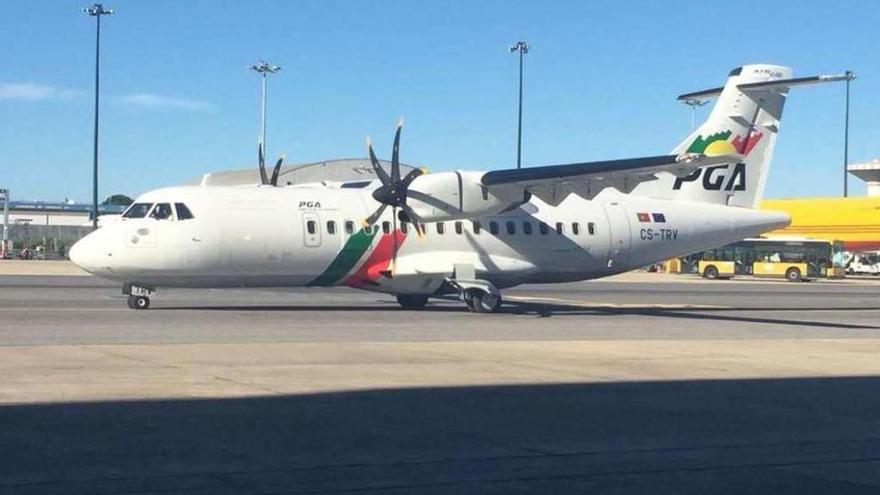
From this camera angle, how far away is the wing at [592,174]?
27.0 m

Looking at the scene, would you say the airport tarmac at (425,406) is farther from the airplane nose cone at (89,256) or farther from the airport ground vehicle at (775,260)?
the airport ground vehicle at (775,260)

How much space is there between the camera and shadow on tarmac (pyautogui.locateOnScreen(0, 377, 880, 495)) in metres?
8.62

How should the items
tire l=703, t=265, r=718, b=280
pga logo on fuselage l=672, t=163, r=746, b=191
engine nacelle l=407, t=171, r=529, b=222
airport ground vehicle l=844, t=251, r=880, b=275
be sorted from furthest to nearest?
airport ground vehicle l=844, t=251, r=880, b=275
tire l=703, t=265, r=718, b=280
pga logo on fuselage l=672, t=163, r=746, b=191
engine nacelle l=407, t=171, r=529, b=222

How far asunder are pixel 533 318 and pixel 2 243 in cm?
6992

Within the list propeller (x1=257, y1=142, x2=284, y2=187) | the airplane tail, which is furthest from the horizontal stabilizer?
propeller (x1=257, y1=142, x2=284, y2=187)

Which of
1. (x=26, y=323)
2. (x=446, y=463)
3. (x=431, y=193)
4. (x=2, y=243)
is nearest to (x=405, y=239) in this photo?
(x=431, y=193)

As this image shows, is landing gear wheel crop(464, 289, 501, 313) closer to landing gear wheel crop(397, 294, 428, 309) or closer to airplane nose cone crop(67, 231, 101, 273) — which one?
landing gear wheel crop(397, 294, 428, 309)

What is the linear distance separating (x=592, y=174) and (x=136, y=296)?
1151 cm

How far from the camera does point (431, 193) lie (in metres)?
29.3

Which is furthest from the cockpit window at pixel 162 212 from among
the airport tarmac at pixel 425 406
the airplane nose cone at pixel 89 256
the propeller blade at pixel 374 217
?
the propeller blade at pixel 374 217

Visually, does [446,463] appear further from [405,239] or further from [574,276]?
[574,276]

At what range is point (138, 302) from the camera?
1089 inches

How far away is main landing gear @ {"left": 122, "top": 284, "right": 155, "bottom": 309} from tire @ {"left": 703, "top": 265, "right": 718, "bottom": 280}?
49082 mm

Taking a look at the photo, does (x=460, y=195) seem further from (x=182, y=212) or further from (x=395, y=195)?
(x=182, y=212)
